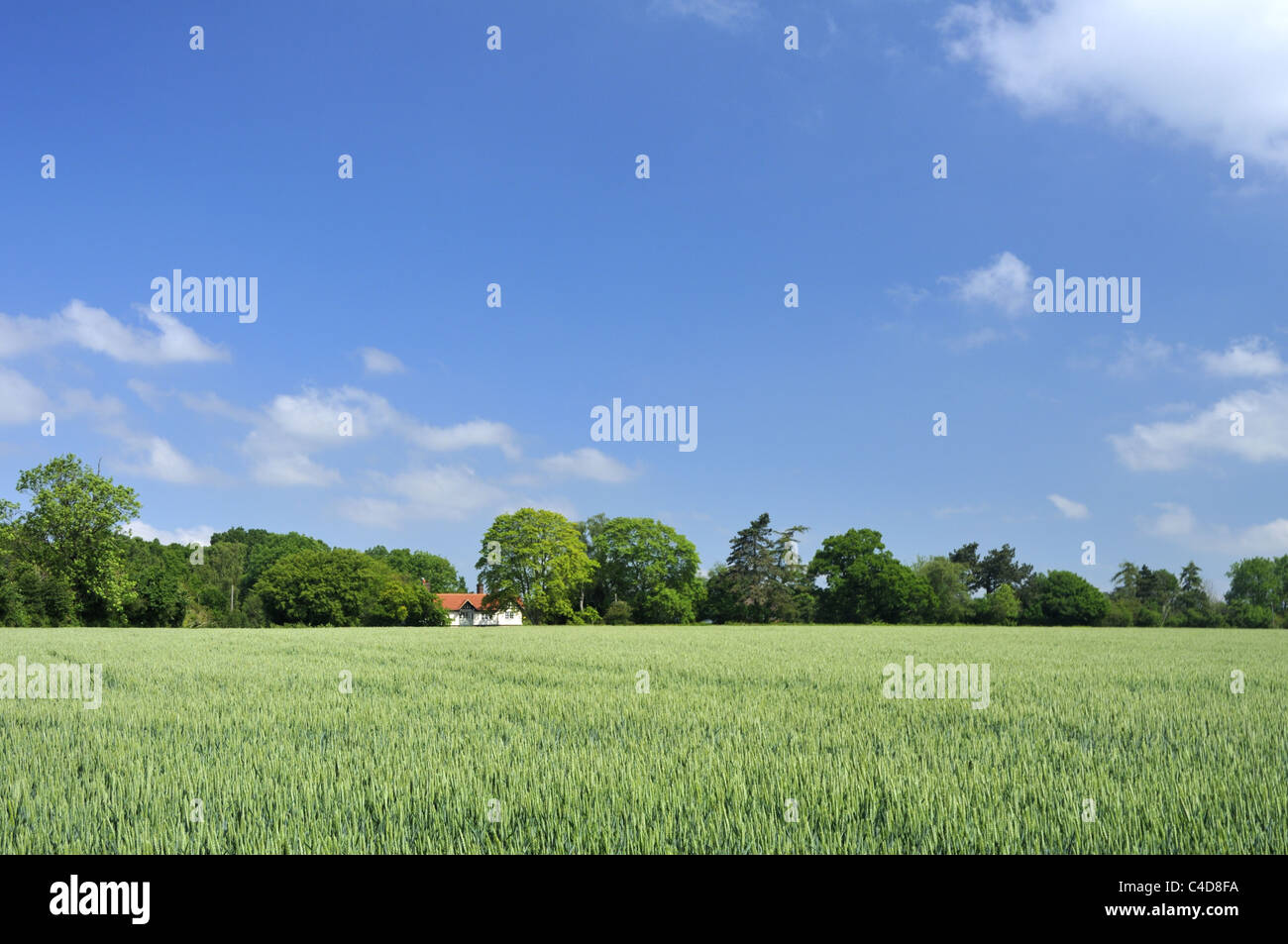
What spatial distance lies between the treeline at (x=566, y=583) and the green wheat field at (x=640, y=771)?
5336cm

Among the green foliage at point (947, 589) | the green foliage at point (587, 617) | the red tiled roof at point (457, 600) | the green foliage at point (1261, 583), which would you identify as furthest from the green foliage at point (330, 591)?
the green foliage at point (1261, 583)

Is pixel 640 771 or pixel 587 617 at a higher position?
pixel 640 771

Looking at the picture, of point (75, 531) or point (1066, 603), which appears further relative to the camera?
point (1066, 603)

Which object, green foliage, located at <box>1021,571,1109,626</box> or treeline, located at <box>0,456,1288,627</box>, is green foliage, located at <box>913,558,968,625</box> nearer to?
treeline, located at <box>0,456,1288,627</box>

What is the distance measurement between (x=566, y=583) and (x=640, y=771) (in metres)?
68.6

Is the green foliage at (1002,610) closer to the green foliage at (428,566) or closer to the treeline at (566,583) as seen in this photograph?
the treeline at (566,583)

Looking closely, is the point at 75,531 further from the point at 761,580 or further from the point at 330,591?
the point at 761,580

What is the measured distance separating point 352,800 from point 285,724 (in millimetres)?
4609

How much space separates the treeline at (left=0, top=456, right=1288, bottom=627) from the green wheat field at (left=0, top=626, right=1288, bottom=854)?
5336 centimetres

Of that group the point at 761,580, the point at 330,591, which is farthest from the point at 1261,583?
the point at 330,591

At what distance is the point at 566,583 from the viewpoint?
74000 millimetres

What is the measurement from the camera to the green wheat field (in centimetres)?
496
